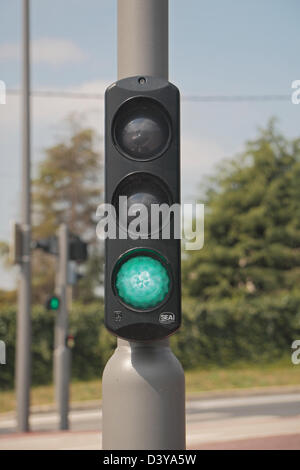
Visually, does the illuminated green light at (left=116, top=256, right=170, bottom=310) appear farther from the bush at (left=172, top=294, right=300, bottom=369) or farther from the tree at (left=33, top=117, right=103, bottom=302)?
the tree at (left=33, top=117, right=103, bottom=302)

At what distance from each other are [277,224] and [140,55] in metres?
31.2

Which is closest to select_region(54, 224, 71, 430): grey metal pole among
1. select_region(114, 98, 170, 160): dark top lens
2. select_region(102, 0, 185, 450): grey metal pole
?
select_region(102, 0, 185, 450): grey metal pole

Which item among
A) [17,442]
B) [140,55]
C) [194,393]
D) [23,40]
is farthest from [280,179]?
[140,55]

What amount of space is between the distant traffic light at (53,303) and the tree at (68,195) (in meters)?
28.8

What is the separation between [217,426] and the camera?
10.2 m

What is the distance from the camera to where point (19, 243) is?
499 inches

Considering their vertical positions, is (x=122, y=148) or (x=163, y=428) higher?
(x=122, y=148)

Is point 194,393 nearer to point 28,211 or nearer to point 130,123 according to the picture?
point 28,211

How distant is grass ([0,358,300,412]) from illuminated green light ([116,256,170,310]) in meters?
16.8

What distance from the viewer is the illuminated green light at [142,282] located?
274 centimetres

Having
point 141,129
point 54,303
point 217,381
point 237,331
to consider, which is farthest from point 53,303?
point 237,331

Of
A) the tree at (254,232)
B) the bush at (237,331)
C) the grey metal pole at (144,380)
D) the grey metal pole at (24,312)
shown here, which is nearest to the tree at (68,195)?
the tree at (254,232)

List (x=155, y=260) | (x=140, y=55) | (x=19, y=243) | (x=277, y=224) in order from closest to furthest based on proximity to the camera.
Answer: (x=155, y=260), (x=140, y=55), (x=19, y=243), (x=277, y=224)

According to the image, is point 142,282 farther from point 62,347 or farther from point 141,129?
point 62,347
